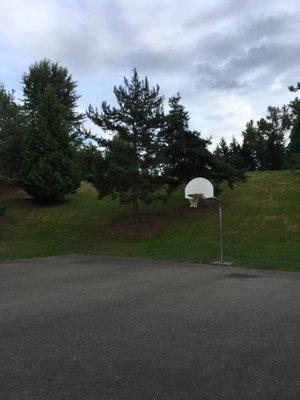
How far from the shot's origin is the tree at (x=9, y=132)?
1083 inches

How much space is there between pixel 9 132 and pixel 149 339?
23.6m

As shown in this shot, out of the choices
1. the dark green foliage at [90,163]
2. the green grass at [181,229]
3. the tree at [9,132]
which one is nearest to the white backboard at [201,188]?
the green grass at [181,229]

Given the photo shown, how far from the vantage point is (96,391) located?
4.72 meters

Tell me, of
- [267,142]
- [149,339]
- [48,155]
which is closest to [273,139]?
[267,142]

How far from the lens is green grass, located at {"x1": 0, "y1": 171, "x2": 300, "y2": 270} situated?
61.0 feet

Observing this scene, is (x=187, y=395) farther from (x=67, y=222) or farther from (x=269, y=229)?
(x=67, y=222)

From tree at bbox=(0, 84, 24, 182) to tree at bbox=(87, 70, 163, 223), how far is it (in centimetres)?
671

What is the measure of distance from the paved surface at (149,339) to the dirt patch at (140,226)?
10681mm

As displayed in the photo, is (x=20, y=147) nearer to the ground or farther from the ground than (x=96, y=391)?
farther from the ground

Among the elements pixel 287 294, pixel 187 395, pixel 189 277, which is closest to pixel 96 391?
pixel 187 395

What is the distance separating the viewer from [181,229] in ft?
74.9

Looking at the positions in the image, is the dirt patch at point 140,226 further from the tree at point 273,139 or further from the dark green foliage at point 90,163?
the tree at point 273,139

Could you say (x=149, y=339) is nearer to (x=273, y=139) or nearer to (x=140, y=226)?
(x=140, y=226)

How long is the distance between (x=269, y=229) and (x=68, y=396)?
1764 centimetres
